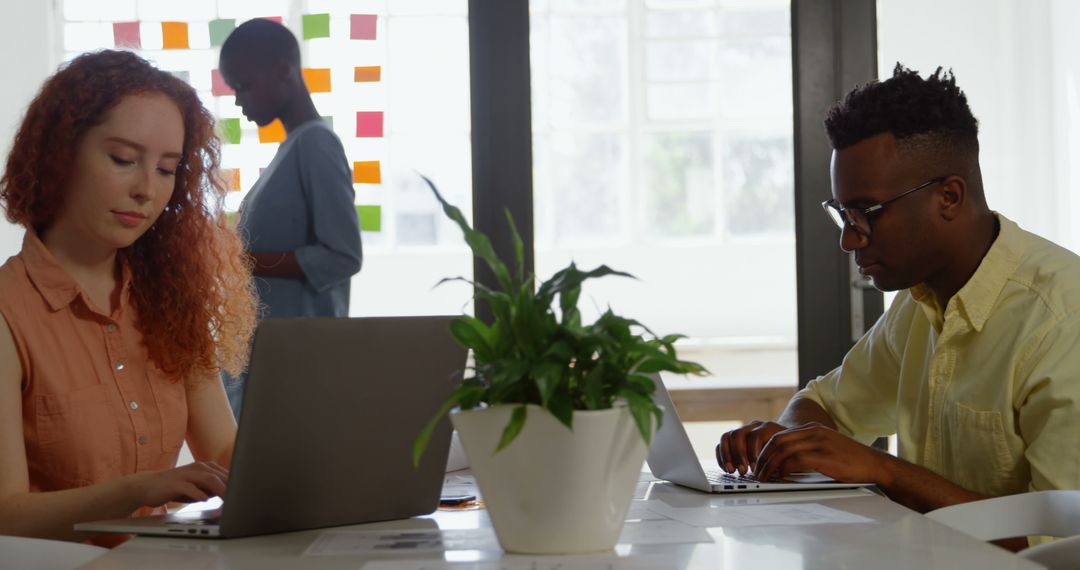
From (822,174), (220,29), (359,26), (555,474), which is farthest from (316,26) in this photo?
(555,474)

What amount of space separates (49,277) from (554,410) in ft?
3.16

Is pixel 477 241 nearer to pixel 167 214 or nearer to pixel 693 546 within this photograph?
pixel 693 546

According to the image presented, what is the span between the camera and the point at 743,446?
1.58m

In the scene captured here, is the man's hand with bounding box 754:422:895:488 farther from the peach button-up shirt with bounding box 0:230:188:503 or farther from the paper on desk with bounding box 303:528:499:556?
the peach button-up shirt with bounding box 0:230:188:503

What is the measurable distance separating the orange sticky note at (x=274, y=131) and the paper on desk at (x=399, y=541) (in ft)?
6.24

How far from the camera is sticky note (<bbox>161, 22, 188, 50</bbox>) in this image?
3045 mm

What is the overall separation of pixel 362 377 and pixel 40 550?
0.41m

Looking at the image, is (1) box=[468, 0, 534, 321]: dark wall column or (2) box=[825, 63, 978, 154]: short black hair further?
(1) box=[468, 0, 534, 321]: dark wall column

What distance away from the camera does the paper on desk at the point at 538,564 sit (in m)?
1.02

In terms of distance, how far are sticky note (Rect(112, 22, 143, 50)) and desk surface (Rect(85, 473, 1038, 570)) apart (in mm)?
2178

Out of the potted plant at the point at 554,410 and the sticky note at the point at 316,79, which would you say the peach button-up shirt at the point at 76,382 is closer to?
the potted plant at the point at 554,410

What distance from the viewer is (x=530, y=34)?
3.08 metres

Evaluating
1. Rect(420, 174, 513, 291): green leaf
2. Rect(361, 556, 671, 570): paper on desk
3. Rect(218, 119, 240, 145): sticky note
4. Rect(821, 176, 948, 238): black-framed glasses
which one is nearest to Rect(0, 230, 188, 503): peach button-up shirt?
Rect(361, 556, 671, 570): paper on desk

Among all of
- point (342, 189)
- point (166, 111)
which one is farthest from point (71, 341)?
point (342, 189)
